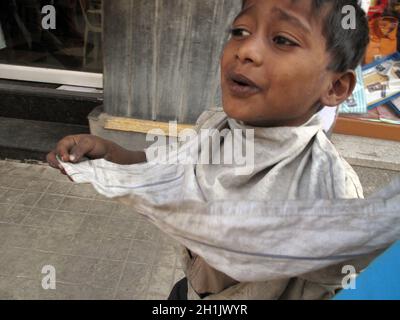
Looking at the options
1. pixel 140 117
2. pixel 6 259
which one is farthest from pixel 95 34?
pixel 6 259

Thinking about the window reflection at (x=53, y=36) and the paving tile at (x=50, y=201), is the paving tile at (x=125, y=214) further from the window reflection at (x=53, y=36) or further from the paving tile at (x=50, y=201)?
the window reflection at (x=53, y=36)

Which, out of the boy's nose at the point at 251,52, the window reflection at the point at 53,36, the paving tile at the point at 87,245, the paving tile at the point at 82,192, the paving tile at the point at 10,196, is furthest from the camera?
the window reflection at the point at 53,36

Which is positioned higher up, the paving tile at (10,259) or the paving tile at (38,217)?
the paving tile at (38,217)

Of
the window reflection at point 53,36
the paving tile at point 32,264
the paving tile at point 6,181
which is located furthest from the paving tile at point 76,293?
the window reflection at point 53,36

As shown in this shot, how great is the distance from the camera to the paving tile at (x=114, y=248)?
2.97 metres

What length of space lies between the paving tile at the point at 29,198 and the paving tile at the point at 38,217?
120 millimetres

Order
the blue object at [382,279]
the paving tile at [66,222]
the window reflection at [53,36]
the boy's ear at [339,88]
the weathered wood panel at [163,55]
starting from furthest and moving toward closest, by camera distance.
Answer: the window reflection at [53,36] → the weathered wood panel at [163,55] → the paving tile at [66,222] → the boy's ear at [339,88] → the blue object at [382,279]

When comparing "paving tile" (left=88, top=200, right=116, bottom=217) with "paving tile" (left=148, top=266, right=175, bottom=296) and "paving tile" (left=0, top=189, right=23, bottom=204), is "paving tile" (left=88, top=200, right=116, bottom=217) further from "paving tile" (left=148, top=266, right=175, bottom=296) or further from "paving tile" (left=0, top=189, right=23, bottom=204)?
"paving tile" (left=148, top=266, right=175, bottom=296)

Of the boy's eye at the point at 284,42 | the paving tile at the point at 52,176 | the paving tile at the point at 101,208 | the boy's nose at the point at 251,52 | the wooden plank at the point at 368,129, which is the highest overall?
the boy's eye at the point at 284,42

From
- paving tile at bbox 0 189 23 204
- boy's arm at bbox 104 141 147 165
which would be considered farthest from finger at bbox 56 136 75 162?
paving tile at bbox 0 189 23 204

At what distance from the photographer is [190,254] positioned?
124 cm

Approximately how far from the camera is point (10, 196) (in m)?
3.50

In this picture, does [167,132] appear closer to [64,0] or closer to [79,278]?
[79,278]

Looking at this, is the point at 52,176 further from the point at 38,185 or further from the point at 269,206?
the point at 269,206
